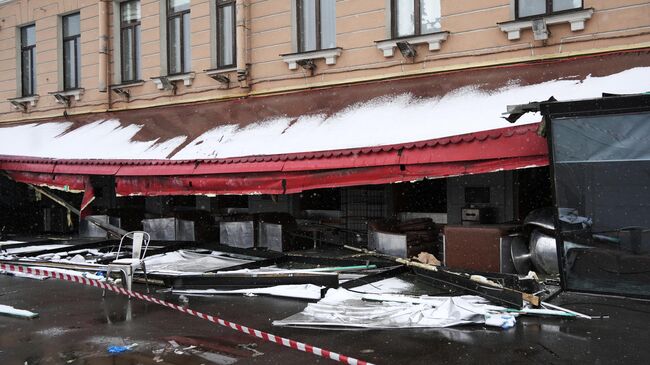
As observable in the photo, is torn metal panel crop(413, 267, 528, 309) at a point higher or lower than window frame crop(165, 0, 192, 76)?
lower

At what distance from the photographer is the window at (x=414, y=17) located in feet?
34.0

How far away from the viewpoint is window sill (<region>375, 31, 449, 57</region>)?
995 centimetres

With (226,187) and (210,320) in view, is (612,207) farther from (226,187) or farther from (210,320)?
(226,187)

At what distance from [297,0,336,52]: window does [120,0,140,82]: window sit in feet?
16.1

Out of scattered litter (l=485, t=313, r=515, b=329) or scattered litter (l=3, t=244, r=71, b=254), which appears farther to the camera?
scattered litter (l=3, t=244, r=71, b=254)

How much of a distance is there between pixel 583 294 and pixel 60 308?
261 inches

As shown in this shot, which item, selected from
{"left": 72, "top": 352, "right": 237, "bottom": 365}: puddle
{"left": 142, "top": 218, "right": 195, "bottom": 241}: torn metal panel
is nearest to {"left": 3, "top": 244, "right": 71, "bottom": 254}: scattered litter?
{"left": 142, "top": 218, "right": 195, "bottom": 241}: torn metal panel

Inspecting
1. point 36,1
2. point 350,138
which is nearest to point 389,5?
point 350,138

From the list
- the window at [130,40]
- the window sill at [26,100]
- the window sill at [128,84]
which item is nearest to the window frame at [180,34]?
the window sill at [128,84]

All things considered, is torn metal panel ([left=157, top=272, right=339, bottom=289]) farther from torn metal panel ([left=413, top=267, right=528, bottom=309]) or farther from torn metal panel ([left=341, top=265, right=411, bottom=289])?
torn metal panel ([left=413, top=267, right=528, bottom=309])

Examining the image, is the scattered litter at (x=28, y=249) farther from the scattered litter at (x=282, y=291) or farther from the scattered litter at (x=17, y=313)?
the scattered litter at (x=282, y=291)

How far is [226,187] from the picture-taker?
33.7 ft

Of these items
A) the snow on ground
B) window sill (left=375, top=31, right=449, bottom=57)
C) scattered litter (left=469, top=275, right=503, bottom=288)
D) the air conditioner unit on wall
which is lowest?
scattered litter (left=469, top=275, right=503, bottom=288)

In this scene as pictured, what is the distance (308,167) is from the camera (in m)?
9.13
